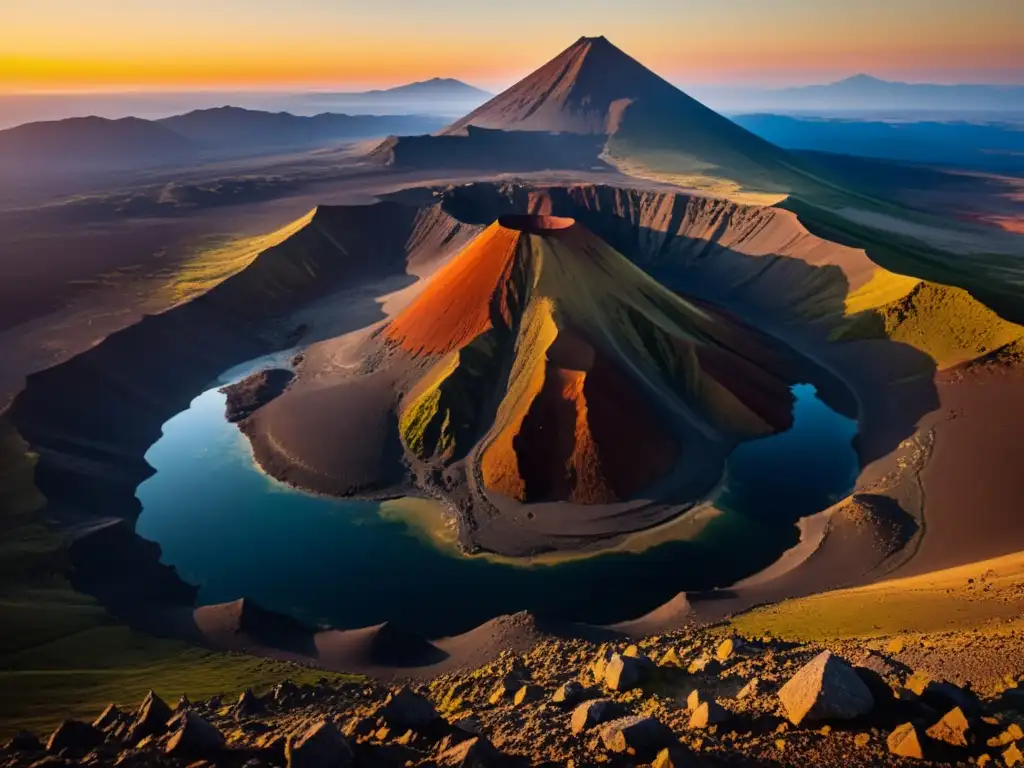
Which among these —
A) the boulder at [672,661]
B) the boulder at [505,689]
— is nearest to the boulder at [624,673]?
the boulder at [672,661]

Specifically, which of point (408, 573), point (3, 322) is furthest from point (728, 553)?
point (3, 322)

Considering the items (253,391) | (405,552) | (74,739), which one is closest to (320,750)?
(74,739)

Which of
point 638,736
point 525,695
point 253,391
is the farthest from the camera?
point 253,391

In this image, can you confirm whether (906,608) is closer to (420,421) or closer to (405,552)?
(405,552)

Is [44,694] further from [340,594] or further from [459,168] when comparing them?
[459,168]

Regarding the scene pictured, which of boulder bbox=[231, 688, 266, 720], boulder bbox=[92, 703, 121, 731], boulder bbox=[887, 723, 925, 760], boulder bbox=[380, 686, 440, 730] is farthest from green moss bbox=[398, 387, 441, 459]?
boulder bbox=[887, 723, 925, 760]

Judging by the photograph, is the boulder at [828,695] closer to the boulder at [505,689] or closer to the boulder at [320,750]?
the boulder at [505,689]
